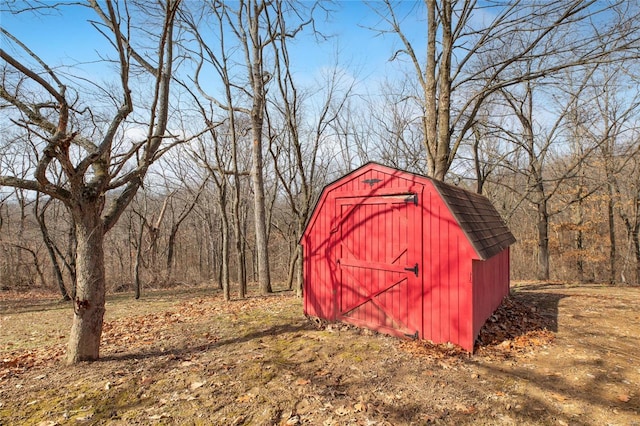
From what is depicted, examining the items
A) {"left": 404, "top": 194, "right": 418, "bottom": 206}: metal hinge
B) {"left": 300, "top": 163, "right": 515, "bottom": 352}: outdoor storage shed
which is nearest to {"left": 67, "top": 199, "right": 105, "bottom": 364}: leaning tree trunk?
{"left": 300, "top": 163, "right": 515, "bottom": 352}: outdoor storage shed

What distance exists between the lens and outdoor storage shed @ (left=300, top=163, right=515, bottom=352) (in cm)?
501

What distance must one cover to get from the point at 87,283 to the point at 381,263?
15.1 ft

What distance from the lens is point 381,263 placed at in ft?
19.0

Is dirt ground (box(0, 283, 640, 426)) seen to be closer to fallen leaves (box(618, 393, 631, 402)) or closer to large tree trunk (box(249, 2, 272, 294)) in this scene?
fallen leaves (box(618, 393, 631, 402))

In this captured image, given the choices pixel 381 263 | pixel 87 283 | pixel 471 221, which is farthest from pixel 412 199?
pixel 87 283

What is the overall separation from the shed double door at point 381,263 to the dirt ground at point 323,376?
0.37m

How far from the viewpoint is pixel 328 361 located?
473 centimetres

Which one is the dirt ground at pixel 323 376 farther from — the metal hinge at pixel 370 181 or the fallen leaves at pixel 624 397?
the metal hinge at pixel 370 181

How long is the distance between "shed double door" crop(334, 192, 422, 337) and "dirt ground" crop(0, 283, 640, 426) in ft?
1.23

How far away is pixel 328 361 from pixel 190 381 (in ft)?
6.32

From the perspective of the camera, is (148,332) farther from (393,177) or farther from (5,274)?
(5,274)

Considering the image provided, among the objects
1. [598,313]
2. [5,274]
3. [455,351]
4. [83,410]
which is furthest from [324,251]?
[5,274]

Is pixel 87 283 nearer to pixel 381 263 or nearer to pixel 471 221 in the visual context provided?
pixel 381 263

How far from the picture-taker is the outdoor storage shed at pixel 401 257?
5.01 meters
